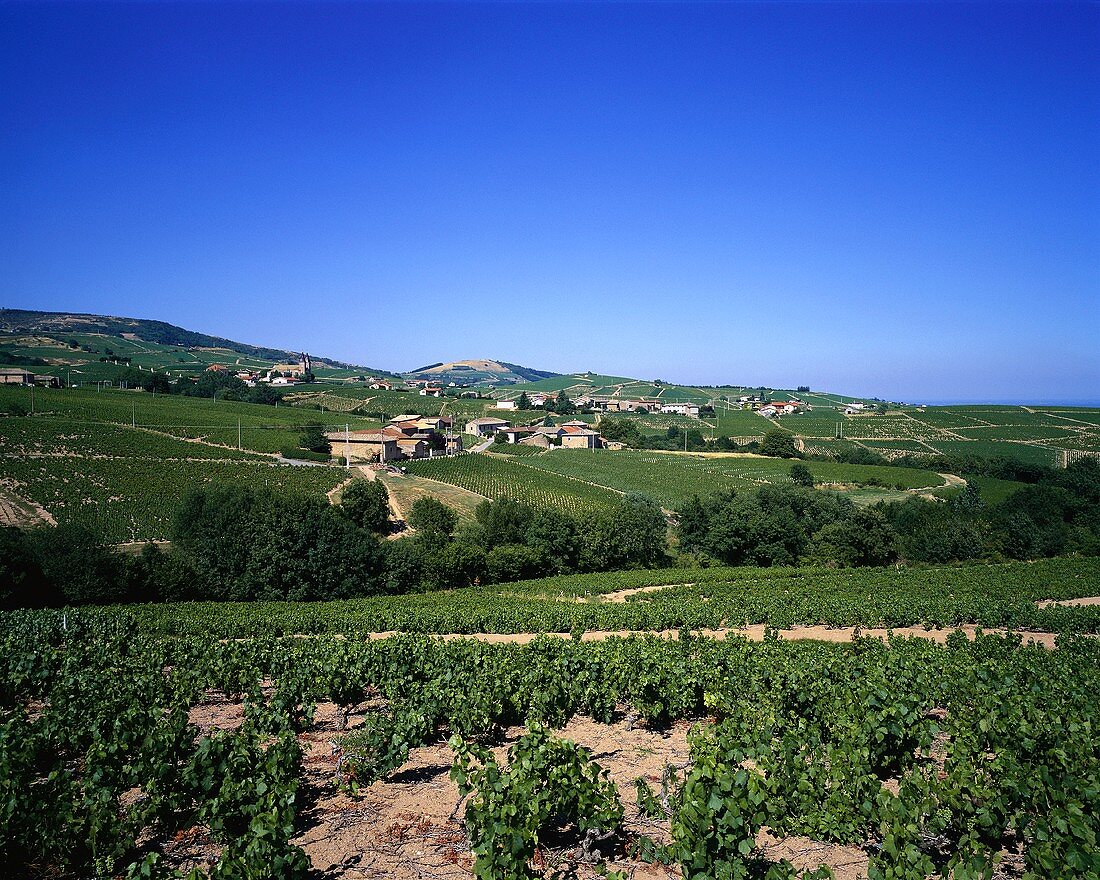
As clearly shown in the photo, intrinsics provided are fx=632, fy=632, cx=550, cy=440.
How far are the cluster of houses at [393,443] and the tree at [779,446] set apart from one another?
1733 inches

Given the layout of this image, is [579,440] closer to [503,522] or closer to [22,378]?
[503,522]

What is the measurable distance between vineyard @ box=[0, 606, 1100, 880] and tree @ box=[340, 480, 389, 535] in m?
33.5

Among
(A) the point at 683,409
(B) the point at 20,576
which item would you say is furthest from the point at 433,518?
(A) the point at 683,409

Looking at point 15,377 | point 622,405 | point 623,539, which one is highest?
point 15,377

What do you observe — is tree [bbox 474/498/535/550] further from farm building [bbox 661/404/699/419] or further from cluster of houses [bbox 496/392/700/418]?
farm building [bbox 661/404/699/419]

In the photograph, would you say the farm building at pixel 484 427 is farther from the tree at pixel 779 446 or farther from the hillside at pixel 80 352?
the hillside at pixel 80 352

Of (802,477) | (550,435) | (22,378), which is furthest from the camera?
(550,435)

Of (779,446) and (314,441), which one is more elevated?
(779,446)

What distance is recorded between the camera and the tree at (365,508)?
4738cm

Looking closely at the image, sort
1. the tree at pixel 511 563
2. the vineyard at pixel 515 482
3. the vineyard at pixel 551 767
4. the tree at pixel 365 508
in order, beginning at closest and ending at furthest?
the vineyard at pixel 551 767 → the tree at pixel 511 563 → the tree at pixel 365 508 → the vineyard at pixel 515 482

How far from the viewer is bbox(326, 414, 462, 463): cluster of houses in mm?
73750

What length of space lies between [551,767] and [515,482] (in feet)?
183

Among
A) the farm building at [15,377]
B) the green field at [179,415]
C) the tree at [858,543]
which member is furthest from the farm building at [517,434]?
the farm building at [15,377]

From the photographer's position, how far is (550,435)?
99.4 meters
